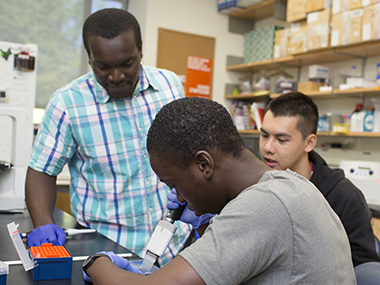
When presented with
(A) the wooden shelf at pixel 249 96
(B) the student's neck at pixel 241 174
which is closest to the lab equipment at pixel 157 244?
(B) the student's neck at pixel 241 174

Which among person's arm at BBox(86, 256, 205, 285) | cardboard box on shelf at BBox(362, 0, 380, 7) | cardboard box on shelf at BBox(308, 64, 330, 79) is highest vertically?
cardboard box on shelf at BBox(362, 0, 380, 7)

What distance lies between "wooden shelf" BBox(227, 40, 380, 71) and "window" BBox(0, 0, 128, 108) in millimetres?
1697

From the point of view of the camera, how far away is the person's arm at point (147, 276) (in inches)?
28.0

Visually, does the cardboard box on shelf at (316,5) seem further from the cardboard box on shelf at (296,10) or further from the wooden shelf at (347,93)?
the wooden shelf at (347,93)

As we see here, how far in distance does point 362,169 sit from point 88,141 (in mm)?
2147

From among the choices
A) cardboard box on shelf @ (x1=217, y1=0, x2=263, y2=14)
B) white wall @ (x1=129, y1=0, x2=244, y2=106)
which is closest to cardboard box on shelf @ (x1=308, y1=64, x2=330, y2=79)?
cardboard box on shelf @ (x1=217, y1=0, x2=263, y2=14)

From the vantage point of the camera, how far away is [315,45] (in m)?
3.45

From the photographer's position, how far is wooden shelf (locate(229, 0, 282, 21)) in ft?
14.2

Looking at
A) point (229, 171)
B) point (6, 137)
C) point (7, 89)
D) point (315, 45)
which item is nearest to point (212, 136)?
point (229, 171)

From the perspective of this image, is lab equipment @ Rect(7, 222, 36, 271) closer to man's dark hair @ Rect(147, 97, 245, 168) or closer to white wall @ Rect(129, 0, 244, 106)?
man's dark hair @ Rect(147, 97, 245, 168)

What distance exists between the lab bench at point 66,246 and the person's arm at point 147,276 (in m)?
0.08

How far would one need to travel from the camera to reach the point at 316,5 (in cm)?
346

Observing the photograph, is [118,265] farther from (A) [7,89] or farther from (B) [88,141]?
(A) [7,89]

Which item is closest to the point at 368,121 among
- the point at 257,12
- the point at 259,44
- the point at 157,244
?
the point at 259,44
